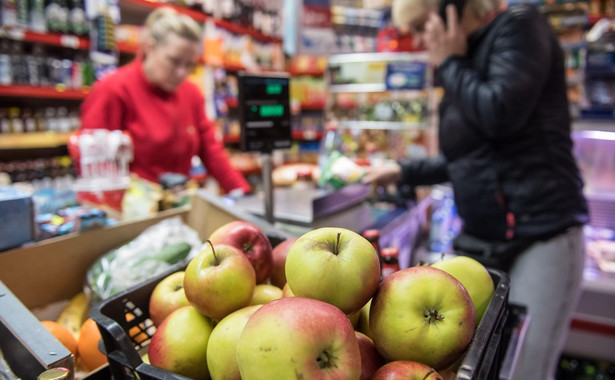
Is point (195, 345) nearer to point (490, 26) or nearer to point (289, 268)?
A: point (289, 268)

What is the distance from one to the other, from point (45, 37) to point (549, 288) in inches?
148

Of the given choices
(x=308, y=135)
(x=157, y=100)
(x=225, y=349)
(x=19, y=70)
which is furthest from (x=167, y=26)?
(x=308, y=135)

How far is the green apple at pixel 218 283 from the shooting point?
0.73 meters

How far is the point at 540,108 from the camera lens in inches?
65.2

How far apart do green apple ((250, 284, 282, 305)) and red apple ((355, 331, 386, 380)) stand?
0.20 meters

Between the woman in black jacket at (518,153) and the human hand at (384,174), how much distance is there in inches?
13.0

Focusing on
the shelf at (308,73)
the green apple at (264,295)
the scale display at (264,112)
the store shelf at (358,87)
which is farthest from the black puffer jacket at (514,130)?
the shelf at (308,73)

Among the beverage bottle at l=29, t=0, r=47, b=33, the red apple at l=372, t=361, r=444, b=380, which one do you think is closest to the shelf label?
the beverage bottle at l=29, t=0, r=47, b=33

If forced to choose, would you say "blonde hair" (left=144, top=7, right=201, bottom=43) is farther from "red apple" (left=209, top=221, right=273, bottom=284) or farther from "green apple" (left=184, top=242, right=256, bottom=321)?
"green apple" (left=184, top=242, right=256, bottom=321)

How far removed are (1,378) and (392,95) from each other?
4.91 meters

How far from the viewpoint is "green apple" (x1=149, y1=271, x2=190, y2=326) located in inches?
32.6

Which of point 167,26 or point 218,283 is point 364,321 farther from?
point 167,26

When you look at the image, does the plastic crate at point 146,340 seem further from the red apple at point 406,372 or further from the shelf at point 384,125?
the shelf at point 384,125

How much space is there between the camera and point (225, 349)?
0.65 meters
